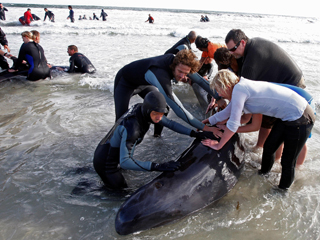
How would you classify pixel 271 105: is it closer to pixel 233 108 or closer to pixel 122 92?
pixel 233 108

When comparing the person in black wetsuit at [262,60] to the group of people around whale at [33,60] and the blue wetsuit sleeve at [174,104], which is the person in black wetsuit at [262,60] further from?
the group of people around whale at [33,60]

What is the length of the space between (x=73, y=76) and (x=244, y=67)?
677 centimetres

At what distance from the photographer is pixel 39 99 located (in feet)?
22.8

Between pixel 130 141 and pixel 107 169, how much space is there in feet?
2.18

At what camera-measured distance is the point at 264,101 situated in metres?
2.76

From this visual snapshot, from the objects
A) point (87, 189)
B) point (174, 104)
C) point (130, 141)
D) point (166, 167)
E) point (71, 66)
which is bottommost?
point (87, 189)

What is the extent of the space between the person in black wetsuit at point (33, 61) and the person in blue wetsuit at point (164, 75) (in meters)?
5.00

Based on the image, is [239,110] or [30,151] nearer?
[239,110]

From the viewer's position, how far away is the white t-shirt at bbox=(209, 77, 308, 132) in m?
2.68

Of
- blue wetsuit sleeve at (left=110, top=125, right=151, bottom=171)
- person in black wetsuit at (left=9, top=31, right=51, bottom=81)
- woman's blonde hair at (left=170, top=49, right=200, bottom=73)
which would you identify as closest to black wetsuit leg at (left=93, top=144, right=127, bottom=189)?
blue wetsuit sleeve at (left=110, top=125, right=151, bottom=171)

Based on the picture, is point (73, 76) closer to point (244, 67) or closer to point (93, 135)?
point (93, 135)

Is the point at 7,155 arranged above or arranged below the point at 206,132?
below

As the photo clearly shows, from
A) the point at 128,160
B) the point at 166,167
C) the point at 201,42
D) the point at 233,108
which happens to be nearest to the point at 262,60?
the point at 233,108

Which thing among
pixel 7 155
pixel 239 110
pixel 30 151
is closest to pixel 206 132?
pixel 239 110
